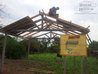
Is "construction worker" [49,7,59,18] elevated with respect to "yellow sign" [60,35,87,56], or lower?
elevated

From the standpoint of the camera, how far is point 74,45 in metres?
4.24

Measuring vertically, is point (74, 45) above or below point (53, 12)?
below

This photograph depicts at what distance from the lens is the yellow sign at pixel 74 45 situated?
4.12 meters

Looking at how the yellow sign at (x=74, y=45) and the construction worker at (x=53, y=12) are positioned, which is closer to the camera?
the yellow sign at (x=74, y=45)

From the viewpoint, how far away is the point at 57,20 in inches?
217

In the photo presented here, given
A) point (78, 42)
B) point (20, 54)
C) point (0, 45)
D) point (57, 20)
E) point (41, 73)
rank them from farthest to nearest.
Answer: point (20, 54)
point (0, 45)
point (41, 73)
point (57, 20)
point (78, 42)

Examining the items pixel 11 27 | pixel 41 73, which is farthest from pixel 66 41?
pixel 11 27

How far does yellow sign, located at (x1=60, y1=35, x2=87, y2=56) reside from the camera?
4.12 meters

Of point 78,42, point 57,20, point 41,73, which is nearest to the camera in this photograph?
point 78,42

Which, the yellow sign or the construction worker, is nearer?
the yellow sign

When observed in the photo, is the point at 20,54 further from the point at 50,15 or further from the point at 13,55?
the point at 50,15

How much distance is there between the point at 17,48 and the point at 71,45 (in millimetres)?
12057

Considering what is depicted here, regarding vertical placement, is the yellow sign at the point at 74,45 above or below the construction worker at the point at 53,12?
below

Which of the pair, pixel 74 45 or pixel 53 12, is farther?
pixel 53 12
